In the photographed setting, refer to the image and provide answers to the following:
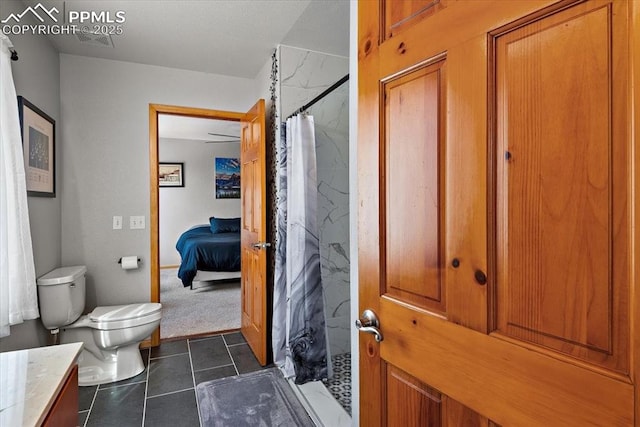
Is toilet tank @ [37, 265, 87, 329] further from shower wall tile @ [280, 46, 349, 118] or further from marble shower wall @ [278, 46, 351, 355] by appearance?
shower wall tile @ [280, 46, 349, 118]

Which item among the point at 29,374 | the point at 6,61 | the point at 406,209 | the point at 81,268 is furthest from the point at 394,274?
the point at 81,268

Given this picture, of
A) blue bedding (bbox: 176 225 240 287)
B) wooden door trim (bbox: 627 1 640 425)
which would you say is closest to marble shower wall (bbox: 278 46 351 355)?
wooden door trim (bbox: 627 1 640 425)

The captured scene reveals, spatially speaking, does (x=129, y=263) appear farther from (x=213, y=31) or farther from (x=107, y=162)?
(x=213, y=31)

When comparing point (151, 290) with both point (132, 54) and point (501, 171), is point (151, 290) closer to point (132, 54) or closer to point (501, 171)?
point (132, 54)

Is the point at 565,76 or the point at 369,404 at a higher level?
the point at 565,76

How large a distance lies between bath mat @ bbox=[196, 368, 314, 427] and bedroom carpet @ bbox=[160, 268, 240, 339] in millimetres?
1115

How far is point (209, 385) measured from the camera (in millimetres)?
2463

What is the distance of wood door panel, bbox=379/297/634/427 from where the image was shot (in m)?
0.58

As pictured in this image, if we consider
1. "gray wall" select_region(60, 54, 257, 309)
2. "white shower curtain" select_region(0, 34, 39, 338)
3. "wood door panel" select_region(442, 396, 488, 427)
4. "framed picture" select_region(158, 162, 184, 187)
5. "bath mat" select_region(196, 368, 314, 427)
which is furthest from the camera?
"framed picture" select_region(158, 162, 184, 187)

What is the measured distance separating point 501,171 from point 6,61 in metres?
2.38

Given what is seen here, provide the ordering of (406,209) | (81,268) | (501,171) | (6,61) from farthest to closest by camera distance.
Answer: (81,268) → (6,61) → (406,209) → (501,171)

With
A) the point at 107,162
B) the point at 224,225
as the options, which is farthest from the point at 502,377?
the point at 224,225

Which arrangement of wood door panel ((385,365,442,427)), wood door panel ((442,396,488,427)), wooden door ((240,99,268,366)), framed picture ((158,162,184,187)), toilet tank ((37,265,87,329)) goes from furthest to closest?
framed picture ((158,162,184,187))
wooden door ((240,99,268,366))
toilet tank ((37,265,87,329))
wood door panel ((385,365,442,427))
wood door panel ((442,396,488,427))

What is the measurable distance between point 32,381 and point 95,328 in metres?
1.77
